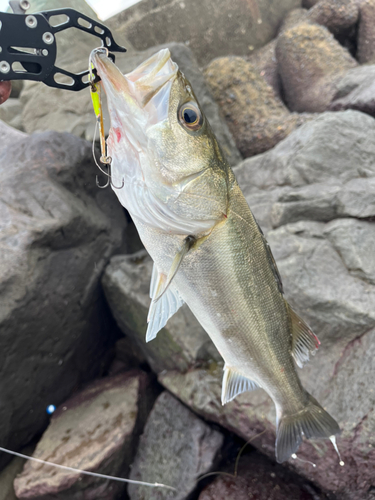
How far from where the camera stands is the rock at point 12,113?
417cm

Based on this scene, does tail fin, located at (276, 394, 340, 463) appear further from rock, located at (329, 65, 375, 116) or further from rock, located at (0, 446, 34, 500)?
rock, located at (329, 65, 375, 116)

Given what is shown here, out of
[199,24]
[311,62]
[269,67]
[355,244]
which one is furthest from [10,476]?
[199,24]

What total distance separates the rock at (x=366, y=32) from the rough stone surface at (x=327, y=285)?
2910mm

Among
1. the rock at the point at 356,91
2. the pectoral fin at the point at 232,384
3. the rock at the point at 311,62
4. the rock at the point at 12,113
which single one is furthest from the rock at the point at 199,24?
the pectoral fin at the point at 232,384

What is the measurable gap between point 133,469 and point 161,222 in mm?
2440

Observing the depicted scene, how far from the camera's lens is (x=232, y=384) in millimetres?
1660

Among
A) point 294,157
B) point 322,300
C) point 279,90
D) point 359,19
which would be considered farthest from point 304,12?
point 322,300

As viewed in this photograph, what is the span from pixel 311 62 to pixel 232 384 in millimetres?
4707

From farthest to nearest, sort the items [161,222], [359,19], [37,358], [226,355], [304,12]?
1. [304,12]
2. [359,19]
3. [37,358]
4. [226,355]
5. [161,222]

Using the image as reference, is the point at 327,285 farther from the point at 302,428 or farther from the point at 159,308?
the point at 159,308

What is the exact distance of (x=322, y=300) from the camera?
2.37 m

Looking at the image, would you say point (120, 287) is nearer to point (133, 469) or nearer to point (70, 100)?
point (133, 469)

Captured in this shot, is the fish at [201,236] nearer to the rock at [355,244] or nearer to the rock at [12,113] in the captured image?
the rock at [355,244]

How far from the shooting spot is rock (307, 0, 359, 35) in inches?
201
